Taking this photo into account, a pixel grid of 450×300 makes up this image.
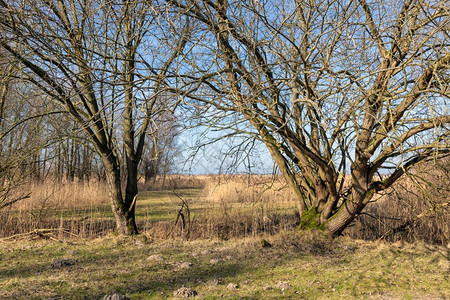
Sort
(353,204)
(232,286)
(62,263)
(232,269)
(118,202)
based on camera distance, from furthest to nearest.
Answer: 1. (118,202)
2. (353,204)
3. (62,263)
4. (232,269)
5. (232,286)

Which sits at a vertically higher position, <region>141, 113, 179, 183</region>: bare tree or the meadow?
<region>141, 113, 179, 183</region>: bare tree

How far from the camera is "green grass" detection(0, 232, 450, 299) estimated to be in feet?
12.4

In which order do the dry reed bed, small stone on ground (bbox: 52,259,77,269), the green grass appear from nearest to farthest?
1. the green grass
2. small stone on ground (bbox: 52,259,77,269)
3. the dry reed bed

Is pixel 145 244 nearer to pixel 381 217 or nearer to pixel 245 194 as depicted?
pixel 381 217

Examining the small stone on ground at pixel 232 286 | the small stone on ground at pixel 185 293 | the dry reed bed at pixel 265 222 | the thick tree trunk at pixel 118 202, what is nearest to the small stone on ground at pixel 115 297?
the small stone on ground at pixel 185 293

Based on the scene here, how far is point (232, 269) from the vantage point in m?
4.64

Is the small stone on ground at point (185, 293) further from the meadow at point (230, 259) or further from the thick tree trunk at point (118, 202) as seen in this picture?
the thick tree trunk at point (118, 202)

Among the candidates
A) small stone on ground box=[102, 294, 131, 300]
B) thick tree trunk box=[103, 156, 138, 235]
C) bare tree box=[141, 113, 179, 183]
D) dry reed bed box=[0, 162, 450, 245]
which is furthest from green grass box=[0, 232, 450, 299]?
bare tree box=[141, 113, 179, 183]

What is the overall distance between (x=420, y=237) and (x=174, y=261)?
4750 mm

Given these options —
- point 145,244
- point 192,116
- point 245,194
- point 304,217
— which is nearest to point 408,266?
point 304,217

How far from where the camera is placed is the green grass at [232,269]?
3791 mm

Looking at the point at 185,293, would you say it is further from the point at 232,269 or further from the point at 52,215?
the point at 52,215

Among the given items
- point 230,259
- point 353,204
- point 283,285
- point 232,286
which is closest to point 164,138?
point 230,259

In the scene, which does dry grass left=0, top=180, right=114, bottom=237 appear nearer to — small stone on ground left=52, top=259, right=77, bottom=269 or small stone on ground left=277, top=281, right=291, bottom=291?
small stone on ground left=52, top=259, right=77, bottom=269
